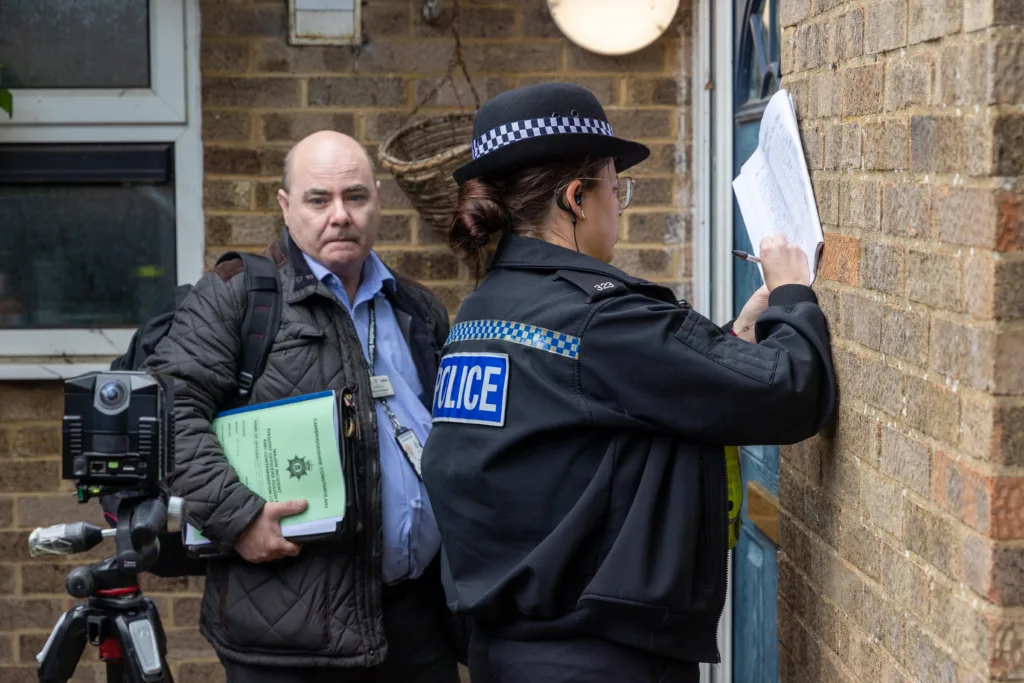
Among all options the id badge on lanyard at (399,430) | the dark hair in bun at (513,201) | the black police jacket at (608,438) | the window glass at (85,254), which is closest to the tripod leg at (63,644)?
the id badge on lanyard at (399,430)

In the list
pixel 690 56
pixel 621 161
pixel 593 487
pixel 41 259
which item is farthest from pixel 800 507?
pixel 41 259

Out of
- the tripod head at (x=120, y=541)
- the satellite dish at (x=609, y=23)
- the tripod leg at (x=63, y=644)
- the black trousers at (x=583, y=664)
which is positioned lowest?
the tripod leg at (x=63, y=644)

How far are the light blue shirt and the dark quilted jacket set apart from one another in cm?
4

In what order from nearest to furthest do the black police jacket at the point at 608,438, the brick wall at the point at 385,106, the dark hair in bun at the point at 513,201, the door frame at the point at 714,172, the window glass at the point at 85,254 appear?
the black police jacket at the point at 608,438 < the dark hair in bun at the point at 513,201 < the door frame at the point at 714,172 < the brick wall at the point at 385,106 < the window glass at the point at 85,254

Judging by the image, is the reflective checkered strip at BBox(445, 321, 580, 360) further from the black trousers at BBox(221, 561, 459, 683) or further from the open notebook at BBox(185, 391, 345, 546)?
the black trousers at BBox(221, 561, 459, 683)

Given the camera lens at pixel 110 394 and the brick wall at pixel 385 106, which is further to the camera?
the brick wall at pixel 385 106

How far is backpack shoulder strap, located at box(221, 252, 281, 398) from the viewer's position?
9.31 ft

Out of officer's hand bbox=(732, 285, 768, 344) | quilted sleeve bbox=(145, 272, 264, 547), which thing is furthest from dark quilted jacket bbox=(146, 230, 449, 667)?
officer's hand bbox=(732, 285, 768, 344)

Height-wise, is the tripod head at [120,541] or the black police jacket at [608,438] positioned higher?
the black police jacket at [608,438]

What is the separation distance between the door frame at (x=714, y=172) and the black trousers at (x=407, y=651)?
101 centimetres

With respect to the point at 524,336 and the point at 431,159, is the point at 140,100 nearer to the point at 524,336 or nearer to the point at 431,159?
the point at 431,159

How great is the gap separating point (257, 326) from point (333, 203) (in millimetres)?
365

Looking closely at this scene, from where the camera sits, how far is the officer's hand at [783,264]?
6.48ft

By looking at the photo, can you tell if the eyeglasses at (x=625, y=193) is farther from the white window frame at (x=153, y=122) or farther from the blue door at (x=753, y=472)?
the white window frame at (x=153, y=122)
